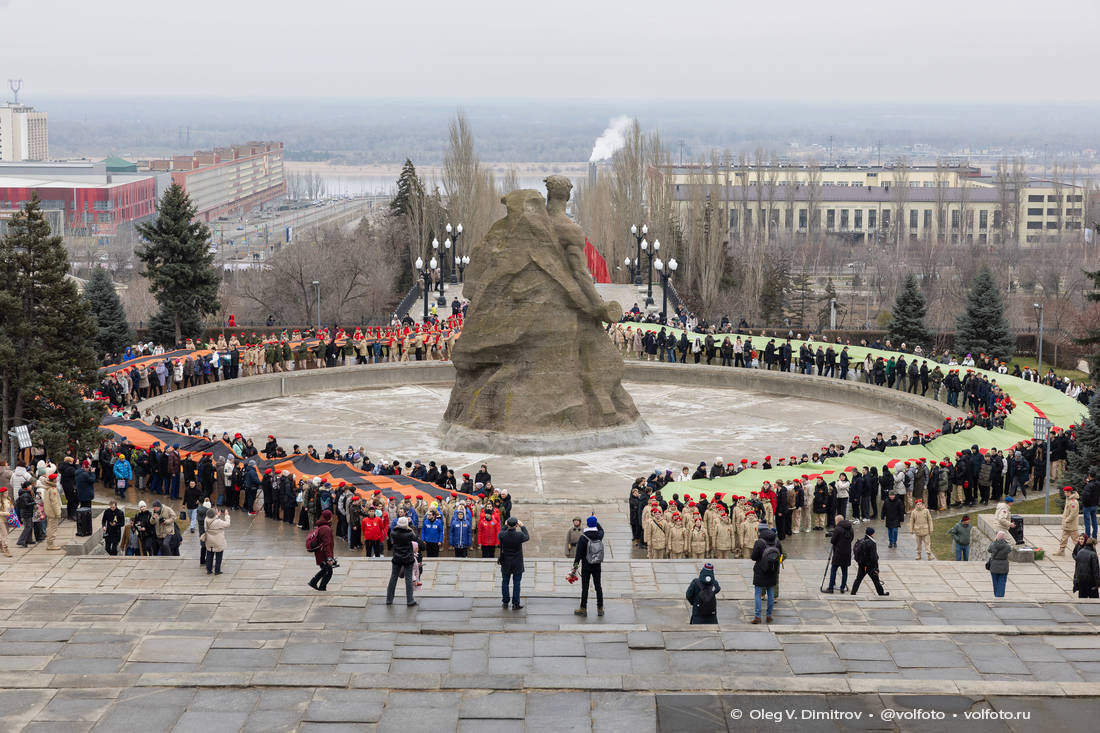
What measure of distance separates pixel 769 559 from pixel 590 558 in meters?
2.13

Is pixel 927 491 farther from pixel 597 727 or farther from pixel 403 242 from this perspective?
pixel 403 242

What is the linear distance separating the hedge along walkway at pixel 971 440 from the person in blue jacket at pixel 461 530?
4091 millimetres

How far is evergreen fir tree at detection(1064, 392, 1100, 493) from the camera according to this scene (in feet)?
81.5

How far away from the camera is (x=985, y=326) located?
153 ft

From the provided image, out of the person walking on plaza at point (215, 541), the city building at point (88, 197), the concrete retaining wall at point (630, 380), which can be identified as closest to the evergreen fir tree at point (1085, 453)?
the concrete retaining wall at point (630, 380)

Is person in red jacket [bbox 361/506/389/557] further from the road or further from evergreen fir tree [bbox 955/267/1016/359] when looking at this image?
the road

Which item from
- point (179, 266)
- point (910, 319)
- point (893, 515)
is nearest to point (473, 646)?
point (893, 515)

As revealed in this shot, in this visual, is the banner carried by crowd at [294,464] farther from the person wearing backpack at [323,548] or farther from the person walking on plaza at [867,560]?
the person walking on plaza at [867,560]

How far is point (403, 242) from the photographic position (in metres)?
71.9

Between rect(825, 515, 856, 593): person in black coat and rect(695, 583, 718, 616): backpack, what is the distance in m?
2.42

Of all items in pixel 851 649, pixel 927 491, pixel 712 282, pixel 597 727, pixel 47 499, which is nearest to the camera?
pixel 597 727

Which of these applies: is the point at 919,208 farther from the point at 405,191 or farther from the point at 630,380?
the point at 630,380

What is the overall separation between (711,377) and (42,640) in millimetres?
25609

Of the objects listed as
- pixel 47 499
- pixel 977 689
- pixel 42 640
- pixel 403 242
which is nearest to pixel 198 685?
pixel 42 640
